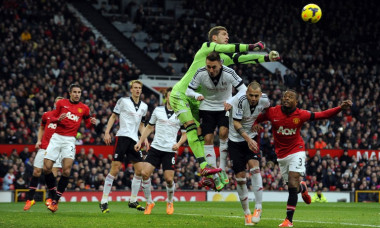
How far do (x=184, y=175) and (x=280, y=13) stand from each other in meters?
19.5

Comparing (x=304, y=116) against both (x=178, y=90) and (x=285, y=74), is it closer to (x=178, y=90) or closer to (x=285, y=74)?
(x=178, y=90)

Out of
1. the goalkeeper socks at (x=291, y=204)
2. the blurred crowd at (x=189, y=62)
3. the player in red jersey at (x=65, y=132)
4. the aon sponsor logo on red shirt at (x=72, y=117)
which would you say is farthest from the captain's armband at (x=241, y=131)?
the blurred crowd at (x=189, y=62)

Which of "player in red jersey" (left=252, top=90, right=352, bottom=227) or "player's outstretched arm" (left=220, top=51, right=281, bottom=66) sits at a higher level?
"player's outstretched arm" (left=220, top=51, right=281, bottom=66)

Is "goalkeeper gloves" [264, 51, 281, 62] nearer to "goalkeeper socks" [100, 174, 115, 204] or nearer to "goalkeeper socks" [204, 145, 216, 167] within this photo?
"goalkeeper socks" [204, 145, 216, 167]

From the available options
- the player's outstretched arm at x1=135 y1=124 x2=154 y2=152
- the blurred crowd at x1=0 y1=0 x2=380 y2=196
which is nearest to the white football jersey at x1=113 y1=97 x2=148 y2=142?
the player's outstretched arm at x1=135 y1=124 x2=154 y2=152

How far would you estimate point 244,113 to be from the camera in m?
13.0

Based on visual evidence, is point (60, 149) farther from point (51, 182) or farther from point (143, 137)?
point (143, 137)

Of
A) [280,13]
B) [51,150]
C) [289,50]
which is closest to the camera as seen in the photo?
[51,150]

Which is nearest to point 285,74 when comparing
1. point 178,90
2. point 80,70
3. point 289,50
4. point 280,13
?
point 289,50

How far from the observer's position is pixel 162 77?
3656cm

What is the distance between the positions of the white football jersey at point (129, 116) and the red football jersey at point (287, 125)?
4.86 meters

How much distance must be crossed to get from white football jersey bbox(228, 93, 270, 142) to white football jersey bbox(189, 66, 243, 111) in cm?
35

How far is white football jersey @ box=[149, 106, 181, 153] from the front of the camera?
16.8 metres

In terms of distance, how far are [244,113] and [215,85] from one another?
74 cm
